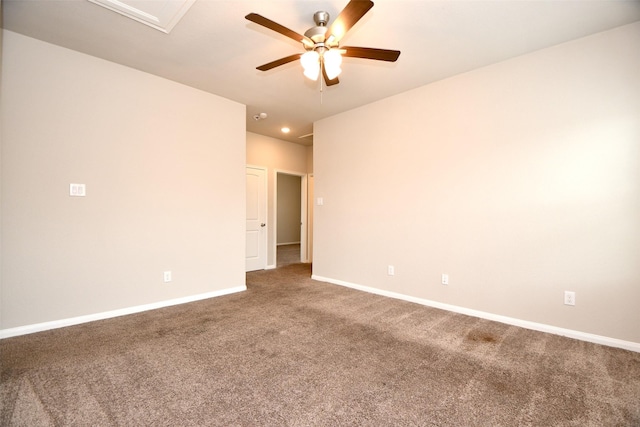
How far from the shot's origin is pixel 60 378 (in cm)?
195

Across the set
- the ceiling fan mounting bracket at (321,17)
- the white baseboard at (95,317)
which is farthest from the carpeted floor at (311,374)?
the ceiling fan mounting bracket at (321,17)

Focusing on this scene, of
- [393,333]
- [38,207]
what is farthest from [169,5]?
[393,333]

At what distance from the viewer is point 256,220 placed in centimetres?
573

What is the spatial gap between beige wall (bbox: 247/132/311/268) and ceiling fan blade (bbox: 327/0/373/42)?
12.6 ft

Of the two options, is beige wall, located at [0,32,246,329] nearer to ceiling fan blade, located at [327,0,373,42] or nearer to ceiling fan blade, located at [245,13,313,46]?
ceiling fan blade, located at [245,13,313,46]

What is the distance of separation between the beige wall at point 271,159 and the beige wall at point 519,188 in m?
2.33

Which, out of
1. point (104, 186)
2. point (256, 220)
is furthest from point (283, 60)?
point (256, 220)

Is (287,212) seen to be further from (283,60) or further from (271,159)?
(283,60)

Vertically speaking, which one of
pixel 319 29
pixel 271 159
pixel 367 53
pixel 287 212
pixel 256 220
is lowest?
pixel 256 220

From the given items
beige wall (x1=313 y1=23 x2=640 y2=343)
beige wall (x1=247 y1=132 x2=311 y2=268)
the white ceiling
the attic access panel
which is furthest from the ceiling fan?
beige wall (x1=247 y1=132 x2=311 y2=268)

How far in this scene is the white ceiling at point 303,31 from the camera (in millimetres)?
2236

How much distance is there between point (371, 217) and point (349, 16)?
112 inches

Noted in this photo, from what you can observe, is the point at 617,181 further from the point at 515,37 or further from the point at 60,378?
the point at 60,378

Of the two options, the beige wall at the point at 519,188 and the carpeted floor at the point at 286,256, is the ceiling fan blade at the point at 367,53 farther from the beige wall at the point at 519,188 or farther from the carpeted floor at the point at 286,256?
the carpeted floor at the point at 286,256
